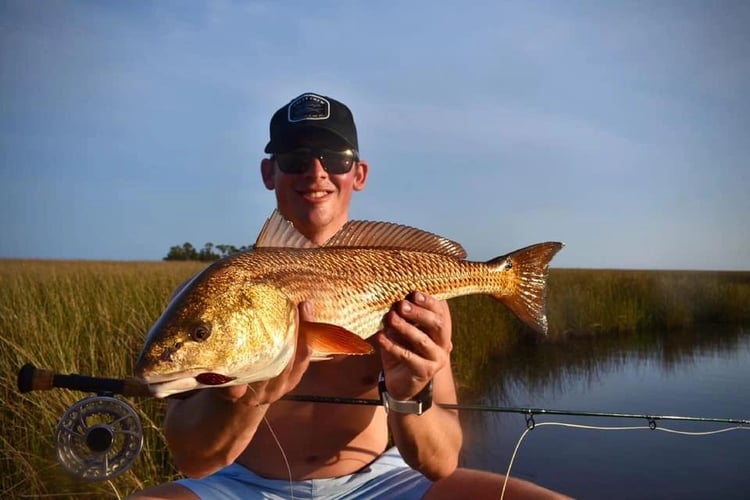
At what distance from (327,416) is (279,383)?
0.85 metres

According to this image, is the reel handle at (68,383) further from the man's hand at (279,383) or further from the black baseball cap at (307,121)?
the black baseball cap at (307,121)

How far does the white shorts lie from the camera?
2900 mm

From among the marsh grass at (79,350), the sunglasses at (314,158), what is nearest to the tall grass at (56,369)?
the marsh grass at (79,350)

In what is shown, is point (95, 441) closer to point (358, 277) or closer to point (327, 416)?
point (327, 416)

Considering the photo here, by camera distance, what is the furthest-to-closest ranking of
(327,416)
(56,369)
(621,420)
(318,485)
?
(621,420)
(56,369)
(327,416)
(318,485)

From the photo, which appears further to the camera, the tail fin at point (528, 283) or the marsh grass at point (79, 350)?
the marsh grass at point (79, 350)

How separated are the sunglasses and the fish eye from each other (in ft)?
5.64

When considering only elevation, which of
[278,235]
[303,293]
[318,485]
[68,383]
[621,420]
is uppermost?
[278,235]

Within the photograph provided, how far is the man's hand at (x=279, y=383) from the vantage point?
246 cm

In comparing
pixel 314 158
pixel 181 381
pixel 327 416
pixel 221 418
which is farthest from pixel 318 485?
pixel 314 158

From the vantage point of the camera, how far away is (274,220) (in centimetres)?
267

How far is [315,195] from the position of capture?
3609 millimetres

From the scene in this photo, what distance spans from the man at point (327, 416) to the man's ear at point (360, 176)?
201 millimetres

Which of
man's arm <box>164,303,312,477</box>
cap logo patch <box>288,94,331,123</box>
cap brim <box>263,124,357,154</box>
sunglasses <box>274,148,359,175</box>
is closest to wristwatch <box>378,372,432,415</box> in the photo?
man's arm <box>164,303,312,477</box>
